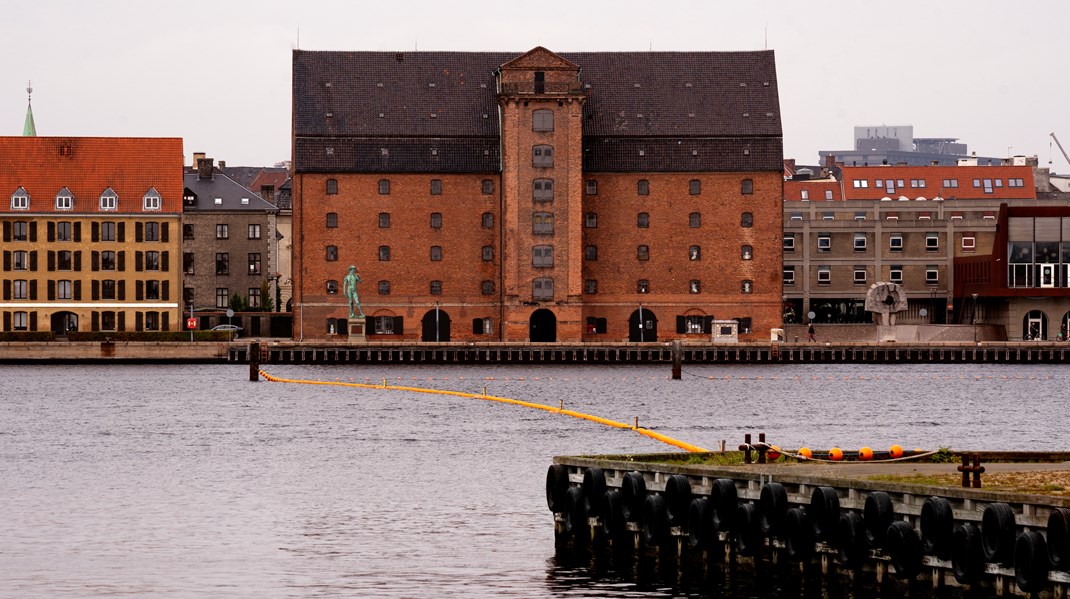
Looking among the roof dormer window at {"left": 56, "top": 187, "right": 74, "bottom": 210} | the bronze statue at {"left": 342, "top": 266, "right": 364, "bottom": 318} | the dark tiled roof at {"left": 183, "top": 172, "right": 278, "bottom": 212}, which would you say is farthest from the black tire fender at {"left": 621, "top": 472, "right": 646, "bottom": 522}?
the dark tiled roof at {"left": 183, "top": 172, "right": 278, "bottom": 212}

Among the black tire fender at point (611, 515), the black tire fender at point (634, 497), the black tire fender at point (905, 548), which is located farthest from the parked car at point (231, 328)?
the black tire fender at point (905, 548)

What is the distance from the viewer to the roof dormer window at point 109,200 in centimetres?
13688

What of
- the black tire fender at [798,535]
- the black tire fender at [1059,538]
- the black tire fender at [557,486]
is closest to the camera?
the black tire fender at [1059,538]

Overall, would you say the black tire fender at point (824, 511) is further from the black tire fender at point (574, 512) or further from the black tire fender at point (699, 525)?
the black tire fender at point (574, 512)

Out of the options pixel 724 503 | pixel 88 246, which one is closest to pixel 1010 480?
pixel 724 503

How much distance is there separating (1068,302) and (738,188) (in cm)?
2590

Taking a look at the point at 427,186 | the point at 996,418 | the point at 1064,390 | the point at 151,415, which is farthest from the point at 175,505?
the point at 427,186

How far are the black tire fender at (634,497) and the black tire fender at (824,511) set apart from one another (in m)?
4.33

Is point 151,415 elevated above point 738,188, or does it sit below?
below

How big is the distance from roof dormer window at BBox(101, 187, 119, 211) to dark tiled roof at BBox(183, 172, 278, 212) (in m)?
16.4

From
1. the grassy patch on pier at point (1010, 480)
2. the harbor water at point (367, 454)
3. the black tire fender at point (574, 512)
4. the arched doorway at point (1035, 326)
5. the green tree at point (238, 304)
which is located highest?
the green tree at point (238, 304)

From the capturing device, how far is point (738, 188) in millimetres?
131875

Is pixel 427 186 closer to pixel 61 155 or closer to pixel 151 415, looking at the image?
pixel 61 155

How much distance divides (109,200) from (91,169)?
3.31 metres
